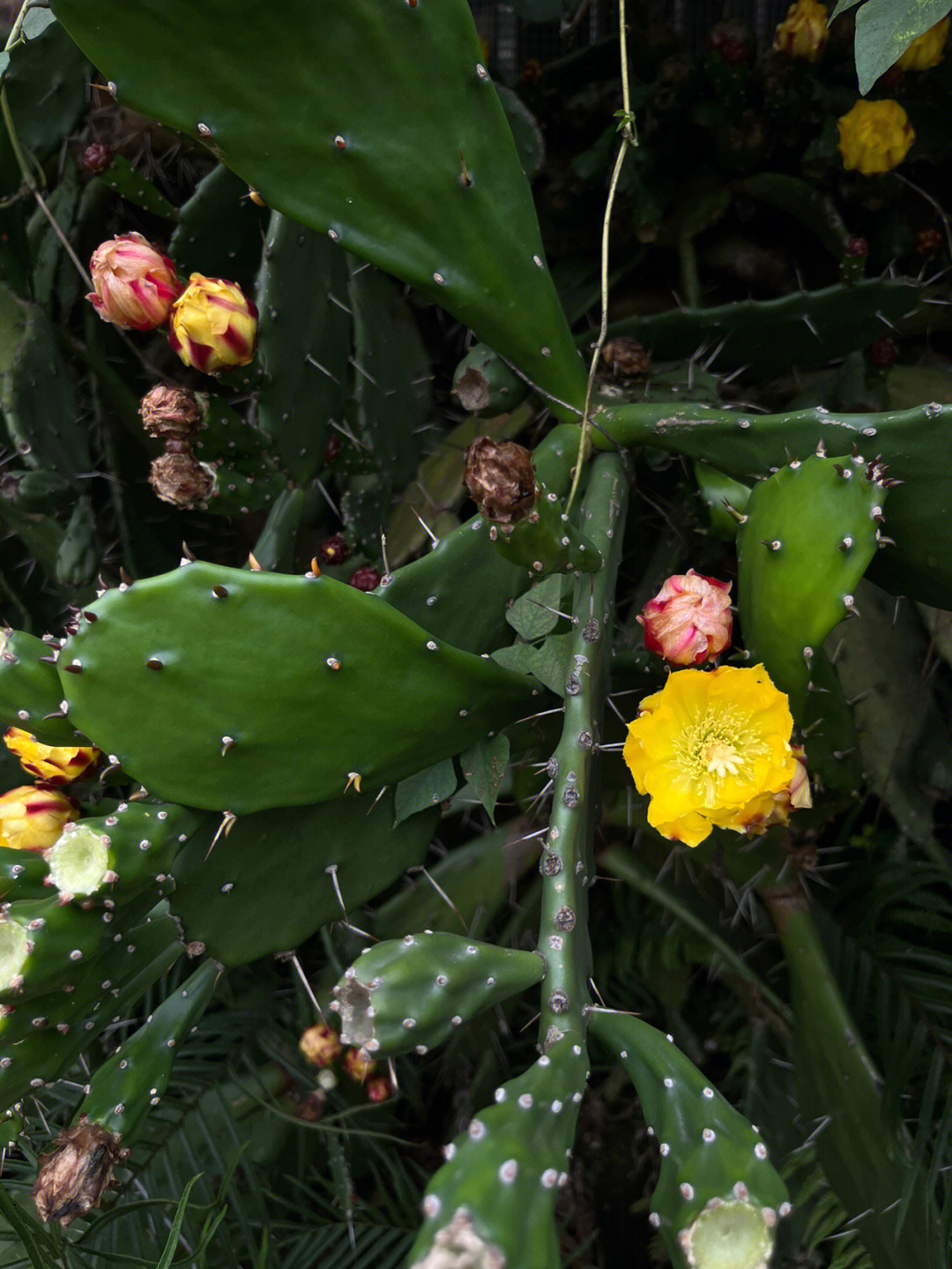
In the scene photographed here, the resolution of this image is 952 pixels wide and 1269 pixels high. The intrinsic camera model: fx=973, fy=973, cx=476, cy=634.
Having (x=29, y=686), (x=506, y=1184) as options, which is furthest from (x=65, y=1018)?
(x=506, y=1184)

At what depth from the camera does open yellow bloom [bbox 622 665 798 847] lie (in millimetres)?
712

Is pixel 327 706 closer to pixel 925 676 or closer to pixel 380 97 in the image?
pixel 380 97

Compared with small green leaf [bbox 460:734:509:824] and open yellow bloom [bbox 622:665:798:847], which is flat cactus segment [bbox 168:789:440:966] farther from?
open yellow bloom [bbox 622:665:798:847]

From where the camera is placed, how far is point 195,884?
0.74 meters

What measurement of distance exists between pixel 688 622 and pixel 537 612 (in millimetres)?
128

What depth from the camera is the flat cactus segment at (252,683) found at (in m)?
0.65

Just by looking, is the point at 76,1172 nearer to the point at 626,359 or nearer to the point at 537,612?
the point at 537,612

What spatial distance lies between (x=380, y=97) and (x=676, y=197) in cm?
63

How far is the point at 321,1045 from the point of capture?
103 cm

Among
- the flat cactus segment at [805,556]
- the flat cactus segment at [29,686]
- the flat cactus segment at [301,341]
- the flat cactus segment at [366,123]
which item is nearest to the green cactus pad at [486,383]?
the flat cactus segment at [366,123]

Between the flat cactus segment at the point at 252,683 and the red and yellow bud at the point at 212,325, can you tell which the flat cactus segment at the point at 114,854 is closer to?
the flat cactus segment at the point at 252,683

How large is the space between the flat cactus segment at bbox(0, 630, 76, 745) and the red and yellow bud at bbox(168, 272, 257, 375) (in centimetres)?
32

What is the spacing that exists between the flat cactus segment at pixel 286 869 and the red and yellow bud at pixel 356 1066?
0.82ft

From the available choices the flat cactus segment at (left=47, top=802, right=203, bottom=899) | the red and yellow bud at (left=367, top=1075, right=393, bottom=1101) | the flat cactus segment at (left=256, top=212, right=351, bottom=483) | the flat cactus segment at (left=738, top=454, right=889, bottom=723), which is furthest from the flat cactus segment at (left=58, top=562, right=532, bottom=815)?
the red and yellow bud at (left=367, top=1075, right=393, bottom=1101)
